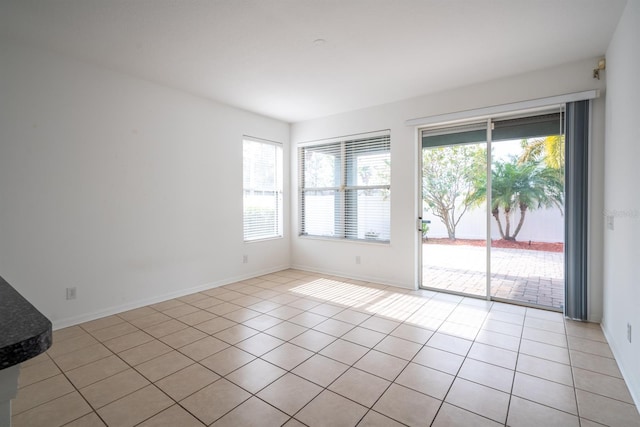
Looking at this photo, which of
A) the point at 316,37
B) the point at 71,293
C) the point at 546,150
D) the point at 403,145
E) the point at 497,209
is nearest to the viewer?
the point at 316,37

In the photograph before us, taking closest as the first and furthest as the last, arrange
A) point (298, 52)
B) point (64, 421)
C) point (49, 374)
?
point (64, 421), point (49, 374), point (298, 52)

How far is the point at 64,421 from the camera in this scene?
72.9 inches

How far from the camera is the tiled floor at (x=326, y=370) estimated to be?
192 cm

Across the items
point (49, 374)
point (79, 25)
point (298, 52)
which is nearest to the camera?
point (49, 374)

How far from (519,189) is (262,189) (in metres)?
3.76

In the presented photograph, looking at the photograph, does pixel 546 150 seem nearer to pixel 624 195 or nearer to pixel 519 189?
pixel 519 189

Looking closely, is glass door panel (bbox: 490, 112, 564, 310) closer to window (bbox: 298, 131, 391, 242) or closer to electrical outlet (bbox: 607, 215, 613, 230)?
electrical outlet (bbox: 607, 215, 613, 230)

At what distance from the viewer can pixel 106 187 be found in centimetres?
348

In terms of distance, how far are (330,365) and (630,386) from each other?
2040 mm

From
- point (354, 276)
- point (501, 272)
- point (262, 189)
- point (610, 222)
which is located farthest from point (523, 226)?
point (262, 189)

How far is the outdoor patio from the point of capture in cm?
371

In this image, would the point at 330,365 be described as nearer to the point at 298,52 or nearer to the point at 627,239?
the point at 627,239

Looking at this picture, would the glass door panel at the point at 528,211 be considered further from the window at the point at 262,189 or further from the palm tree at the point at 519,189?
the window at the point at 262,189

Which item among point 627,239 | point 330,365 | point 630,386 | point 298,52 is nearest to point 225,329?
point 330,365
